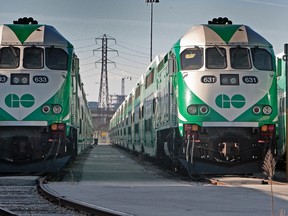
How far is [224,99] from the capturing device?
622 inches

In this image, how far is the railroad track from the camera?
9045 millimetres

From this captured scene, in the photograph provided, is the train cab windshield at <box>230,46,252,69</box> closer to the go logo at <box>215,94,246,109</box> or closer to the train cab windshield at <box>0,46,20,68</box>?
the go logo at <box>215,94,246,109</box>

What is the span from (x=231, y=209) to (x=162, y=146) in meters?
11.4

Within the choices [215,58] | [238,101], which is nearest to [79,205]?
[238,101]

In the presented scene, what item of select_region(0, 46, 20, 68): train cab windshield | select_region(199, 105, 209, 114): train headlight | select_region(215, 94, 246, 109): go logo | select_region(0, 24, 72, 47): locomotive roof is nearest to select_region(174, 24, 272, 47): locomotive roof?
select_region(215, 94, 246, 109): go logo

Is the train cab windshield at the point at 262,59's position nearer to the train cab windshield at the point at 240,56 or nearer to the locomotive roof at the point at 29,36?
the train cab windshield at the point at 240,56

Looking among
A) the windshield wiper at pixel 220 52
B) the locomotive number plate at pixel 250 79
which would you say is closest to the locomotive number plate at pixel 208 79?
the windshield wiper at pixel 220 52

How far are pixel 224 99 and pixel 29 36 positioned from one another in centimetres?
561

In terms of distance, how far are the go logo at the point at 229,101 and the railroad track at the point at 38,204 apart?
16.7 ft

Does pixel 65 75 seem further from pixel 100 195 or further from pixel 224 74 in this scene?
pixel 100 195

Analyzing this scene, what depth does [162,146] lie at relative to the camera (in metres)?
20.9

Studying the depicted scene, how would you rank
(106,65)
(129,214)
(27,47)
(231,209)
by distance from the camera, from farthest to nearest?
1. (106,65)
2. (27,47)
3. (231,209)
4. (129,214)

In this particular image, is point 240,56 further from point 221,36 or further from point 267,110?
point 267,110

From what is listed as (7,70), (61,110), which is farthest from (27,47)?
(61,110)
